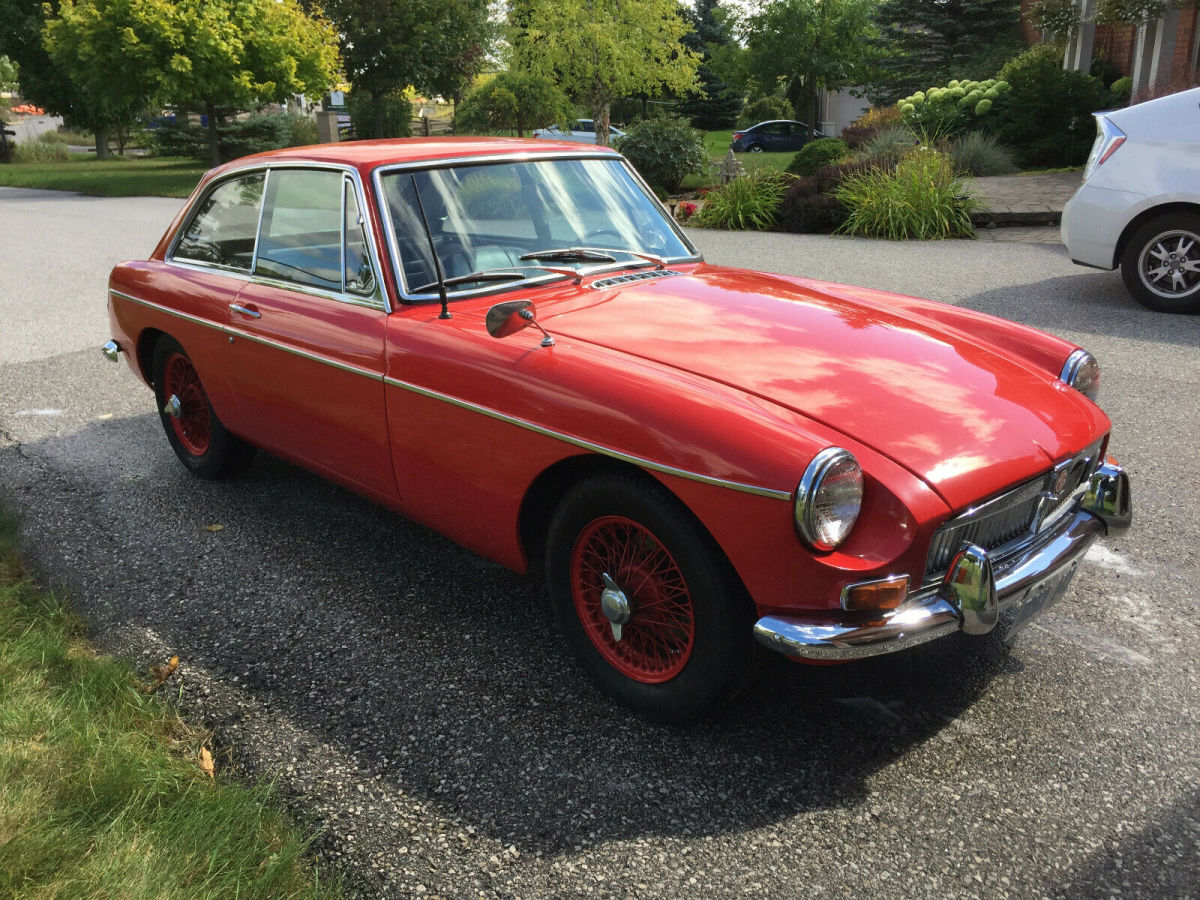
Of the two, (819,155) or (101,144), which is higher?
(101,144)

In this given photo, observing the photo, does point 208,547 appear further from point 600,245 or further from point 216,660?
point 600,245

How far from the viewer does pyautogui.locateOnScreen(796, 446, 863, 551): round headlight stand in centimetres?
228

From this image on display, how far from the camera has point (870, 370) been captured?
285 cm

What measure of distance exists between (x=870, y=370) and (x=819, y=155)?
41.8 feet

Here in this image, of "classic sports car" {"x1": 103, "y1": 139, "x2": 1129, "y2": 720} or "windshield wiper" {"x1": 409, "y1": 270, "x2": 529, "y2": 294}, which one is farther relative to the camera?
"windshield wiper" {"x1": 409, "y1": 270, "x2": 529, "y2": 294}

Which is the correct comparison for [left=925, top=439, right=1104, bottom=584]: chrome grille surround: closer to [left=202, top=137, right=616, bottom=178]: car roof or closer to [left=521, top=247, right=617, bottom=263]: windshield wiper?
[left=521, top=247, right=617, bottom=263]: windshield wiper

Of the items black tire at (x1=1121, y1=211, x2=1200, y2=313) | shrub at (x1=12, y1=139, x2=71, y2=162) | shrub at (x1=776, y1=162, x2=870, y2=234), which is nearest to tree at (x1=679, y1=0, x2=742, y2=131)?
shrub at (x1=12, y1=139, x2=71, y2=162)

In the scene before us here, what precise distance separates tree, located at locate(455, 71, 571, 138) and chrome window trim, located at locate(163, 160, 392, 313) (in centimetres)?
2341

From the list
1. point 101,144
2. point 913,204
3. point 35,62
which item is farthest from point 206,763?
point 101,144

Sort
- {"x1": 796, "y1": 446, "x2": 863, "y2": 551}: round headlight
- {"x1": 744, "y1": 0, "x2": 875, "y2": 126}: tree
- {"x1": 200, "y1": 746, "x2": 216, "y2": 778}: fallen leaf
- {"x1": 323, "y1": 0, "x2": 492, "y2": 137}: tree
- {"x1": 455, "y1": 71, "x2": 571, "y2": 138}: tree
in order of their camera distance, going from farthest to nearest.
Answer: {"x1": 744, "y1": 0, "x2": 875, "y2": 126}: tree → {"x1": 323, "y1": 0, "x2": 492, "y2": 137}: tree → {"x1": 455, "y1": 71, "x2": 571, "y2": 138}: tree → {"x1": 200, "y1": 746, "x2": 216, "y2": 778}: fallen leaf → {"x1": 796, "y1": 446, "x2": 863, "y2": 551}: round headlight

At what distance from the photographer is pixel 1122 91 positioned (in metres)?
18.6

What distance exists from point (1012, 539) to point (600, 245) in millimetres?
1862

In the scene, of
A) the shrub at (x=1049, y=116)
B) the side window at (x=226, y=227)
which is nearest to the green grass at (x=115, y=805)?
the side window at (x=226, y=227)

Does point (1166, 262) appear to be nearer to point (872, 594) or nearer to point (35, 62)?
point (872, 594)
